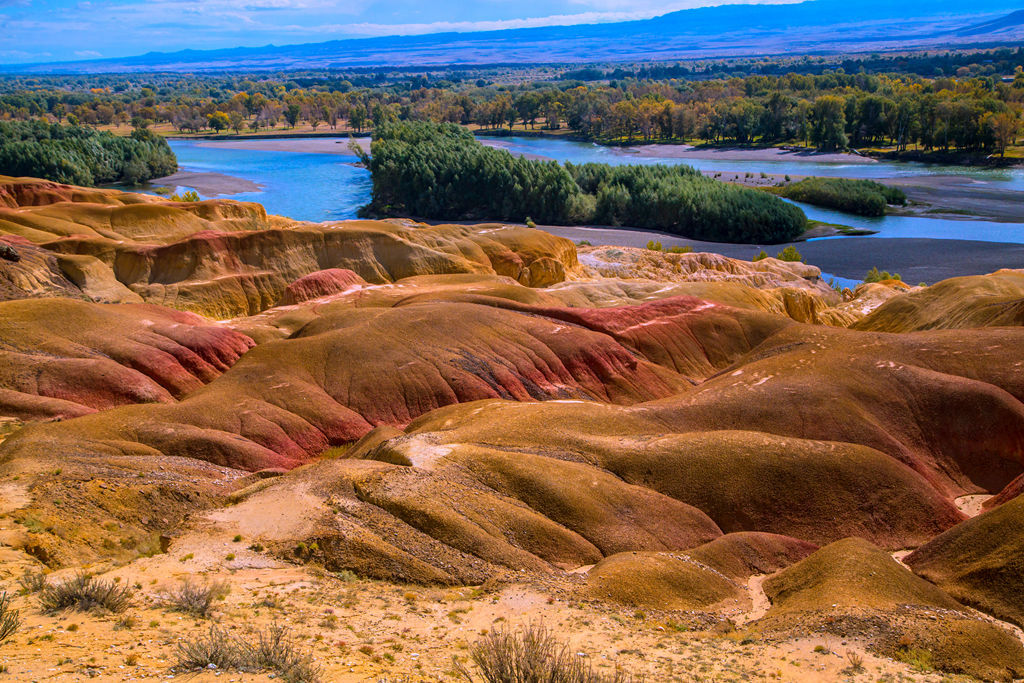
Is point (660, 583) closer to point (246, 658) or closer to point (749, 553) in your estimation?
point (749, 553)

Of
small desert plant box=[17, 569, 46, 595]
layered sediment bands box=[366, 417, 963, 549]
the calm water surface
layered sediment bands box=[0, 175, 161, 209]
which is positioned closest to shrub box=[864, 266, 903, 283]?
the calm water surface

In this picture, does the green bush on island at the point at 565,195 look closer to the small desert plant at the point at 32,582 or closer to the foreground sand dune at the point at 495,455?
the foreground sand dune at the point at 495,455

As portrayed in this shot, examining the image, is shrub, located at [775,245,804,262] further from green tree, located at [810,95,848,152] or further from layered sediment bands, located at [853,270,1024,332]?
green tree, located at [810,95,848,152]

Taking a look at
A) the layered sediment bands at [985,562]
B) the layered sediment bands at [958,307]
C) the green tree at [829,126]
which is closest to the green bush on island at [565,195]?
the layered sediment bands at [958,307]

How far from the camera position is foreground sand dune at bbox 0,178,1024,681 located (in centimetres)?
2383

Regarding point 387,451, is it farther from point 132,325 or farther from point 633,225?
point 633,225

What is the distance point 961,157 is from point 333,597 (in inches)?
7399

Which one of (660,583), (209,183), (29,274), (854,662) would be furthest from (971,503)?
(209,183)

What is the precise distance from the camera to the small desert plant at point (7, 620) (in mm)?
17016

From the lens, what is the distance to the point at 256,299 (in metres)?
76.0

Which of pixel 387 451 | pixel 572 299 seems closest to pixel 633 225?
pixel 572 299

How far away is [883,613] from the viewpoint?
81.8 ft

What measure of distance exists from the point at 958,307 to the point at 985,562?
39758mm

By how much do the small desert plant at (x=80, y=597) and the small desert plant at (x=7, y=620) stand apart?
0.80 m
